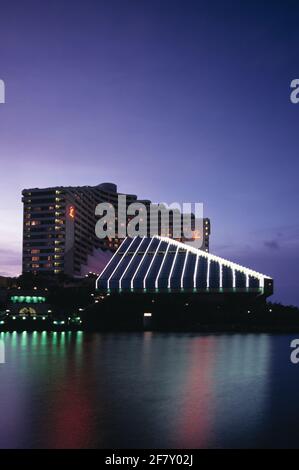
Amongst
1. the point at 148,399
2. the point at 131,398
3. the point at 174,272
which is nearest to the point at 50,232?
the point at 174,272

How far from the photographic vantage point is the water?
57.7 feet

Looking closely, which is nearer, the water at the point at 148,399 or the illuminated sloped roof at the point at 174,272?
the water at the point at 148,399

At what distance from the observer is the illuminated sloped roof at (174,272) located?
7125cm

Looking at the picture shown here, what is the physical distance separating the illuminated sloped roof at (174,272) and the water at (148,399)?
A: 26.7 metres

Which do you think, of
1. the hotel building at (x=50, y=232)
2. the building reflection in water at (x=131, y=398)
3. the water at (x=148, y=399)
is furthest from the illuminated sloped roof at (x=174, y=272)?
the hotel building at (x=50, y=232)

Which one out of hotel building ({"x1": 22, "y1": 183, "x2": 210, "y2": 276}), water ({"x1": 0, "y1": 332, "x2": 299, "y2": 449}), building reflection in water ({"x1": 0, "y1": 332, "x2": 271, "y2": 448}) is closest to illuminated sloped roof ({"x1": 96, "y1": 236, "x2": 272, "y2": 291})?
building reflection in water ({"x1": 0, "y1": 332, "x2": 271, "y2": 448})

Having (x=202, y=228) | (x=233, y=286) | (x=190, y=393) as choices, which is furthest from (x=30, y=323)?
(x=202, y=228)

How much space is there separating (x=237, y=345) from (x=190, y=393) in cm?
2728

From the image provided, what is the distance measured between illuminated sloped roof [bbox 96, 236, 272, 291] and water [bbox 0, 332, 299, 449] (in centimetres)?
2667

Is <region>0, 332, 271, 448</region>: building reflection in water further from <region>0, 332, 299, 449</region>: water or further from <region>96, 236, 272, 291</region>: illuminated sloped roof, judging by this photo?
<region>96, 236, 272, 291</region>: illuminated sloped roof

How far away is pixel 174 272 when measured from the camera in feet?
242

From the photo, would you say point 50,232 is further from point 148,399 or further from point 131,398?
point 148,399

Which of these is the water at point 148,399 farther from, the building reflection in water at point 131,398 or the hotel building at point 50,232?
the hotel building at point 50,232
